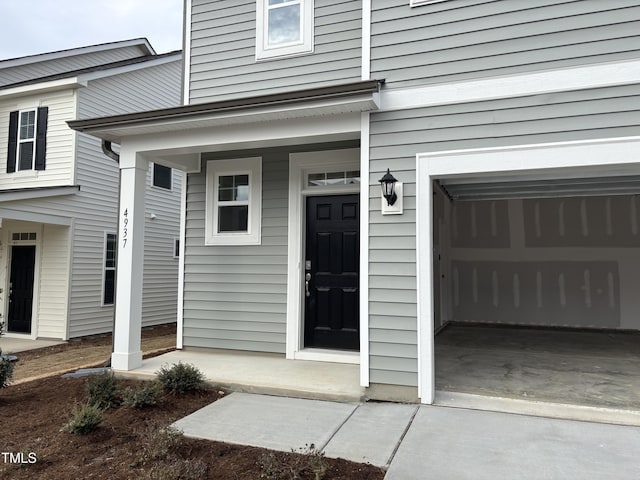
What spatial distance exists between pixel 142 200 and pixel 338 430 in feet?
11.6

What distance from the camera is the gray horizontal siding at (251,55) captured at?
17.3 ft

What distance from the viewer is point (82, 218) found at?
30.9 ft

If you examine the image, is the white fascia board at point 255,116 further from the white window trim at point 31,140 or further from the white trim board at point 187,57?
the white window trim at point 31,140

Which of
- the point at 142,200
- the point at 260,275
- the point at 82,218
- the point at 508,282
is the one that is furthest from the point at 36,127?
the point at 508,282

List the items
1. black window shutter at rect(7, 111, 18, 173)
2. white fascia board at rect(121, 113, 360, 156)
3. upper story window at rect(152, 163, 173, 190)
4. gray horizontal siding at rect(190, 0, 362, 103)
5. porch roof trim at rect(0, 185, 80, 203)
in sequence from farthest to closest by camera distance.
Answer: upper story window at rect(152, 163, 173, 190) → black window shutter at rect(7, 111, 18, 173) → porch roof trim at rect(0, 185, 80, 203) → gray horizontal siding at rect(190, 0, 362, 103) → white fascia board at rect(121, 113, 360, 156)

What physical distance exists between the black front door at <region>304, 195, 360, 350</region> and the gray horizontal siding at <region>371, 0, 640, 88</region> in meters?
1.83

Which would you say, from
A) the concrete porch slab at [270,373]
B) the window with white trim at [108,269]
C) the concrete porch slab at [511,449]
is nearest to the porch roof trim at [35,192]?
the window with white trim at [108,269]

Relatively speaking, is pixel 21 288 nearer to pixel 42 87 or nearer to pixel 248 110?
pixel 42 87

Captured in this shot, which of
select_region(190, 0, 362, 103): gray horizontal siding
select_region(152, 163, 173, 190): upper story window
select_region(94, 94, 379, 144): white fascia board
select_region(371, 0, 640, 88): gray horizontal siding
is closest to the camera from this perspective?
select_region(371, 0, 640, 88): gray horizontal siding

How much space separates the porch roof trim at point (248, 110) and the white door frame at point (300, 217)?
119cm

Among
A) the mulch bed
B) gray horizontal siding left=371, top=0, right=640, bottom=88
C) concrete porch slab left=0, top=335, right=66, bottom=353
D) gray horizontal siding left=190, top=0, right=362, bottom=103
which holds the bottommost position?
concrete porch slab left=0, top=335, right=66, bottom=353

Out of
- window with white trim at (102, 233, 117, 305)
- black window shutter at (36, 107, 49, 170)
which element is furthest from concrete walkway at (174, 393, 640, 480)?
black window shutter at (36, 107, 49, 170)

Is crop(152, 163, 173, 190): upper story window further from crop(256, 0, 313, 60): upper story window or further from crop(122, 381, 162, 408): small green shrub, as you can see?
crop(122, 381, 162, 408): small green shrub

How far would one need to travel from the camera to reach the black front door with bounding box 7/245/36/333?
9461 millimetres
